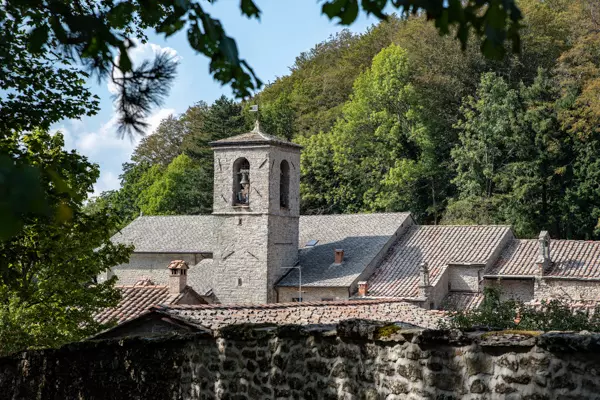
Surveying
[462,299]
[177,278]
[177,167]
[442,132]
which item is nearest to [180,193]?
[177,167]

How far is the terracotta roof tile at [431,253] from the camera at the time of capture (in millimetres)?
38312

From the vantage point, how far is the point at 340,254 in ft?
136

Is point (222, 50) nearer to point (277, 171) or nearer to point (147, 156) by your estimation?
point (277, 171)

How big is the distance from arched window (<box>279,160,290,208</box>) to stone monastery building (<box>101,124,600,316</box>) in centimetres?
6

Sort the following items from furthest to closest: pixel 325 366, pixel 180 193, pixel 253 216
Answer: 1. pixel 180 193
2. pixel 253 216
3. pixel 325 366

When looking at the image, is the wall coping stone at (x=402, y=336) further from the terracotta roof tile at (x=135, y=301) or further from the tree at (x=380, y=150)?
the tree at (x=380, y=150)

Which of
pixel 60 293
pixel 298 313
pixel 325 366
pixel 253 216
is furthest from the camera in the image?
pixel 253 216

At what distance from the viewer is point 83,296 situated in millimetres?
18828

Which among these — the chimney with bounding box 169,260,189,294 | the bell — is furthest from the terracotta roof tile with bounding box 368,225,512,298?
the chimney with bounding box 169,260,189,294

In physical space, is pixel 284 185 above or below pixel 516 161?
below

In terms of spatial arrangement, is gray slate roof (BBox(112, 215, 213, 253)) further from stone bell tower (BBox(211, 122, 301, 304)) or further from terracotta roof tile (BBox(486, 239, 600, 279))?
terracotta roof tile (BBox(486, 239, 600, 279))

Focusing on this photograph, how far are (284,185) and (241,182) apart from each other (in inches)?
80.8

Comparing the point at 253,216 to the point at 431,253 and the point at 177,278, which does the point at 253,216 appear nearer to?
the point at 431,253

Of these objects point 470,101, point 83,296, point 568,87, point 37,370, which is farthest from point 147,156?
point 37,370
